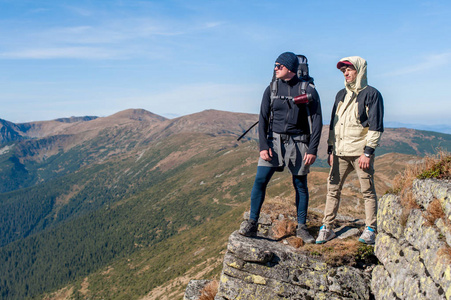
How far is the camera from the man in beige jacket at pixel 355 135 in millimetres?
8070

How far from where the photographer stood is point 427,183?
20.7 ft

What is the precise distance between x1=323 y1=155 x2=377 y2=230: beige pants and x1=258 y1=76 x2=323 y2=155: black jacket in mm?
1302

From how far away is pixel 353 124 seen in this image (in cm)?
849

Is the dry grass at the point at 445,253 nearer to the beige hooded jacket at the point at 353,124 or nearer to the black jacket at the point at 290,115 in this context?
the beige hooded jacket at the point at 353,124

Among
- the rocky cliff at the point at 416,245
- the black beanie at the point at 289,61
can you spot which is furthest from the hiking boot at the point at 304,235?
the black beanie at the point at 289,61

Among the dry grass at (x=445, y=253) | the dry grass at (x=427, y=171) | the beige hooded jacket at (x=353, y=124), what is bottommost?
the dry grass at (x=445, y=253)

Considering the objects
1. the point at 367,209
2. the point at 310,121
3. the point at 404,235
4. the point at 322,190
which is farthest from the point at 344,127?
the point at 322,190

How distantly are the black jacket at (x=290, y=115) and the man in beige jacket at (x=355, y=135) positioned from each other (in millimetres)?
946

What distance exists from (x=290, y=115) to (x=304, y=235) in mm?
3929

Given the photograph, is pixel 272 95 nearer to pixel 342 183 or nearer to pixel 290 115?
pixel 290 115

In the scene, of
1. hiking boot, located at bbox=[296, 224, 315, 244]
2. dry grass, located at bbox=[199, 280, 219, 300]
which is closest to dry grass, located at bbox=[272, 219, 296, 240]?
hiking boot, located at bbox=[296, 224, 315, 244]

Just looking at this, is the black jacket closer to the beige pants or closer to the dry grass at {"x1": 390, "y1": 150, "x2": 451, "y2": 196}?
the beige pants

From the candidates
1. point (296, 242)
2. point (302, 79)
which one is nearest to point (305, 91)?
point (302, 79)

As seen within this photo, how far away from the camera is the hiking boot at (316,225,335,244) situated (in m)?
8.85
